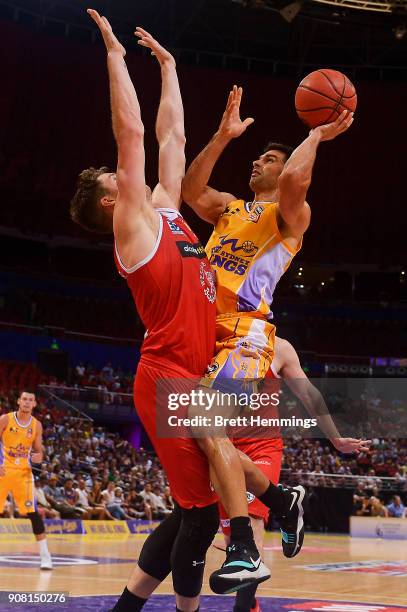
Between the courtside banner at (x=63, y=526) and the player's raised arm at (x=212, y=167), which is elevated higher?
the player's raised arm at (x=212, y=167)

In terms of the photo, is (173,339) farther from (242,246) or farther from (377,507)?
(377,507)

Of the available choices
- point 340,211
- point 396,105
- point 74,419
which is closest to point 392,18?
point 396,105

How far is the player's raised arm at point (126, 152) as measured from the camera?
4.05m

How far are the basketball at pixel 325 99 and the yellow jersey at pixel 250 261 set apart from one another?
0.60 meters

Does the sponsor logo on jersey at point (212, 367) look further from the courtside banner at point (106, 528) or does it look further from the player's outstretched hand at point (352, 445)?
the courtside banner at point (106, 528)

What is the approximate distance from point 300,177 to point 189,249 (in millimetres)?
749

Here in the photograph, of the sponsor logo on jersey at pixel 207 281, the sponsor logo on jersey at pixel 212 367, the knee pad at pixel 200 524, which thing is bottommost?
the knee pad at pixel 200 524

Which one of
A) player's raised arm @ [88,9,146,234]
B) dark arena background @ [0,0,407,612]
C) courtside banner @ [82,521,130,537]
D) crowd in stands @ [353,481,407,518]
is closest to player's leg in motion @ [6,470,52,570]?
courtside banner @ [82,521,130,537]

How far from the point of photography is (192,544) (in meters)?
4.13

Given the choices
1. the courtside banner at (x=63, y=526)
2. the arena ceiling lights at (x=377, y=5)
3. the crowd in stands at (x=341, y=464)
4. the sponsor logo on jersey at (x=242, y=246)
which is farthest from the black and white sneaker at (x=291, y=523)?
the arena ceiling lights at (x=377, y=5)

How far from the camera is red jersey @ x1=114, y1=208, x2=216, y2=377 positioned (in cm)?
414

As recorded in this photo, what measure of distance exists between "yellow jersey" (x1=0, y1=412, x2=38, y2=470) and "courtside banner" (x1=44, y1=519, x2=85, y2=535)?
199 inches

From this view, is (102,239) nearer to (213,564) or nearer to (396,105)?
(396,105)

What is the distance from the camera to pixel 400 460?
84.0 ft
